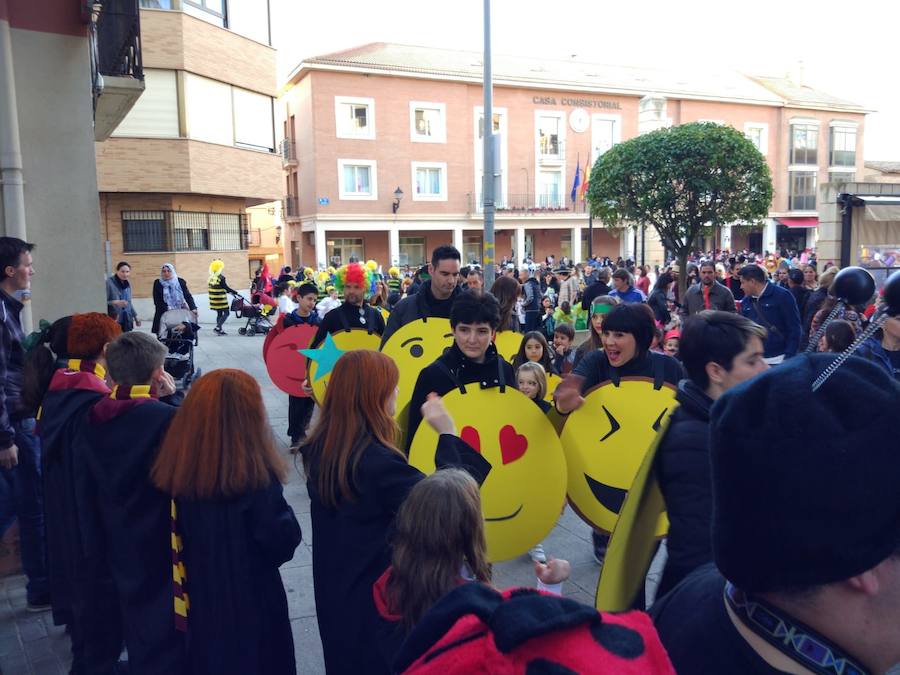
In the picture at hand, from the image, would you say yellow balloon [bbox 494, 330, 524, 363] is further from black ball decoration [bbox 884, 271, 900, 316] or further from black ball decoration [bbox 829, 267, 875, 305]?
black ball decoration [bbox 884, 271, 900, 316]

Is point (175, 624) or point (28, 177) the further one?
point (28, 177)

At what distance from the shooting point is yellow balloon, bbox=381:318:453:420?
4.71 metres

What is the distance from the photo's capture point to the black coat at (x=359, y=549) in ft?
7.87

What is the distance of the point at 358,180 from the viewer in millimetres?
36656

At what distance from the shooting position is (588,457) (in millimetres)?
3348

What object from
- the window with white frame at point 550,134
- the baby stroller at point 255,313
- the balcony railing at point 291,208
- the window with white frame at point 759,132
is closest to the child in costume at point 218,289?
the baby stroller at point 255,313

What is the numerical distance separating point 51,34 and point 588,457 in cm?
577

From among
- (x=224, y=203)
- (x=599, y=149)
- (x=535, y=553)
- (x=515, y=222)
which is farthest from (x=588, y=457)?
(x=599, y=149)

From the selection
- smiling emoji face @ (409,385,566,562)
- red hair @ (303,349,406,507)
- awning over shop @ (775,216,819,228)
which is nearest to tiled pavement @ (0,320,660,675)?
smiling emoji face @ (409,385,566,562)

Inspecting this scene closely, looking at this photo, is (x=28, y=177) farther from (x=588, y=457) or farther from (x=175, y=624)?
(x=588, y=457)

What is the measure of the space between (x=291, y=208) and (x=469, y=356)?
38280 millimetres

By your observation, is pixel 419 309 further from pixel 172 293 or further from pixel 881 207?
pixel 881 207

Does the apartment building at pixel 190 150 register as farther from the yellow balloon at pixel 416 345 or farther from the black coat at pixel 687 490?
the black coat at pixel 687 490

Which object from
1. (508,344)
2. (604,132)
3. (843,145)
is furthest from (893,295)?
(843,145)
